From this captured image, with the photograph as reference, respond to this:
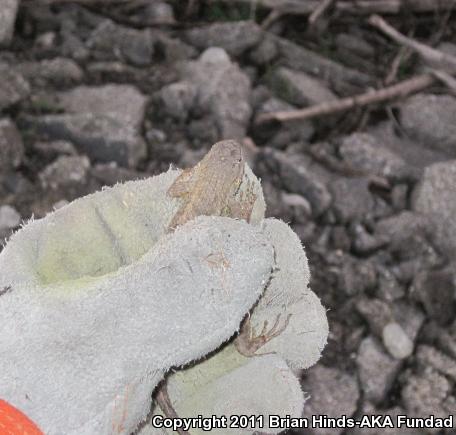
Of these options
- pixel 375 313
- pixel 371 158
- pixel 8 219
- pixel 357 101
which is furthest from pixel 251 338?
pixel 357 101

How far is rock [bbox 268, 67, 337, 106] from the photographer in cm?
393

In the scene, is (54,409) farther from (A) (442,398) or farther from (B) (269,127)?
(B) (269,127)

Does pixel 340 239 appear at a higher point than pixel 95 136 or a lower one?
lower

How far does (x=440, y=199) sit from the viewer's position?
10.8 ft

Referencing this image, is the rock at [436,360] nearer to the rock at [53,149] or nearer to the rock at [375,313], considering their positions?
the rock at [375,313]

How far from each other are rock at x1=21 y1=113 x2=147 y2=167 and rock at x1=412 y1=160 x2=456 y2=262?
4.66 ft

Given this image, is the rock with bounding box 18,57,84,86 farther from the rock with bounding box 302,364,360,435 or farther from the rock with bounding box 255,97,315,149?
the rock with bounding box 302,364,360,435

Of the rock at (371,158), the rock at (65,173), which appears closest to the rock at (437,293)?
the rock at (371,158)

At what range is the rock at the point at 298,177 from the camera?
10.7 ft

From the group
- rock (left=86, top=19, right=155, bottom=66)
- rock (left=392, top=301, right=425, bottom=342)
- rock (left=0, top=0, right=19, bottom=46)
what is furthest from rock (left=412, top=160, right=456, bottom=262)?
rock (left=0, top=0, right=19, bottom=46)

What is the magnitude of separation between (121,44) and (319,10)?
4.44 feet

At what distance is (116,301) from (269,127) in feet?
8.74

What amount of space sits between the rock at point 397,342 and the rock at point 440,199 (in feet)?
2.01

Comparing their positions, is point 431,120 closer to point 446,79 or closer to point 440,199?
point 446,79
